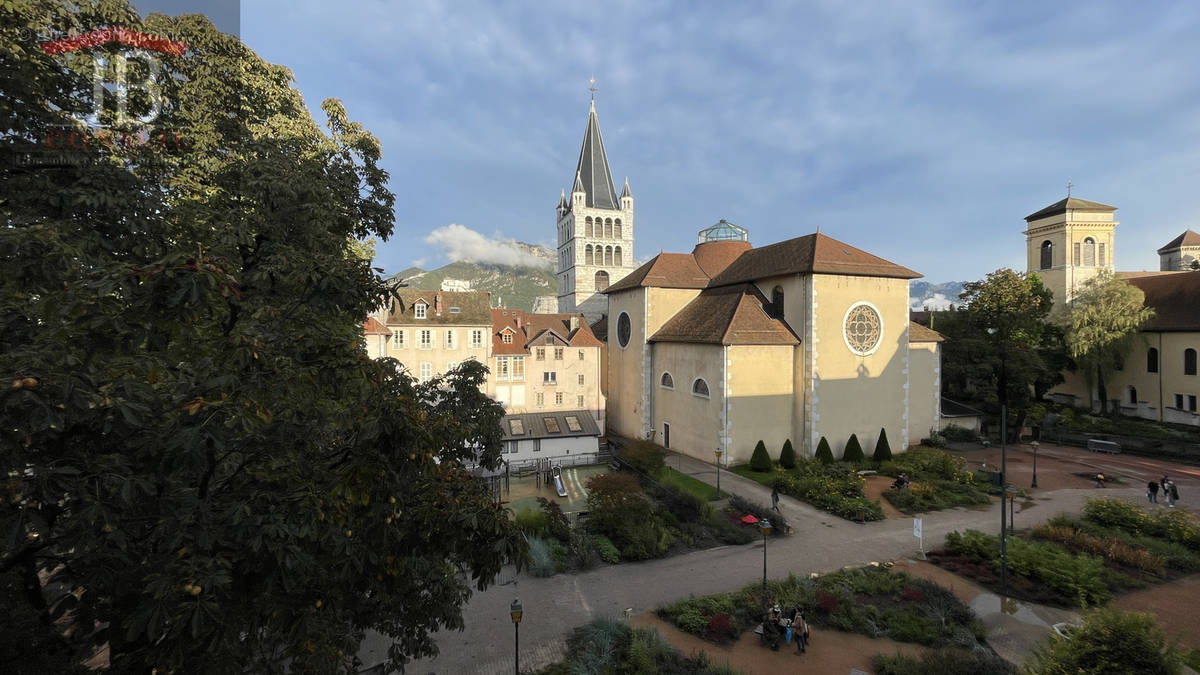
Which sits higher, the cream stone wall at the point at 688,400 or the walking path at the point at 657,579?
the cream stone wall at the point at 688,400

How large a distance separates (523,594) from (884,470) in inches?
810

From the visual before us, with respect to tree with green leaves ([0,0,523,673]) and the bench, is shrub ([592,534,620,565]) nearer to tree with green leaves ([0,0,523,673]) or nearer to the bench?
tree with green leaves ([0,0,523,673])

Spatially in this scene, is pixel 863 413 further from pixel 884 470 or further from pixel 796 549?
pixel 796 549

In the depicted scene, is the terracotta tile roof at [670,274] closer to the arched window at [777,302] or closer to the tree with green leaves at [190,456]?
the arched window at [777,302]

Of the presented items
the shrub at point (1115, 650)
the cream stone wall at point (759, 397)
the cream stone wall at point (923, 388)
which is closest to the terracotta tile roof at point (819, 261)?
the cream stone wall at point (759, 397)

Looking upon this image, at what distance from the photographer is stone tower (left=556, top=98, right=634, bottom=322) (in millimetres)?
60062

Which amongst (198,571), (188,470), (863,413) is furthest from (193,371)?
(863,413)

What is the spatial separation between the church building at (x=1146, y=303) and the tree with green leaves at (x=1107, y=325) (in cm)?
186

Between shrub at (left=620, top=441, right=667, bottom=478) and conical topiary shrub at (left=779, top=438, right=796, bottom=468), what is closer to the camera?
shrub at (left=620, top=441, right=667, bottom=478)

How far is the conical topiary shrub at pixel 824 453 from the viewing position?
26.2 metres

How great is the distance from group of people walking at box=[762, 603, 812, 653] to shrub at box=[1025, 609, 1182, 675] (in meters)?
4.29

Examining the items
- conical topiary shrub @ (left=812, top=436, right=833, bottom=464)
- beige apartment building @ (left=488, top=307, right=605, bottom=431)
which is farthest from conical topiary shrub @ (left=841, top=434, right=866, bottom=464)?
beige apartment building @ (left=488, top=307, right=605, bottom=431)

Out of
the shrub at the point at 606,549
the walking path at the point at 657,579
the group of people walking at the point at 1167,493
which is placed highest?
the group of people walking at the point at 1167,493

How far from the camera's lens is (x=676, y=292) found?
34.6m
